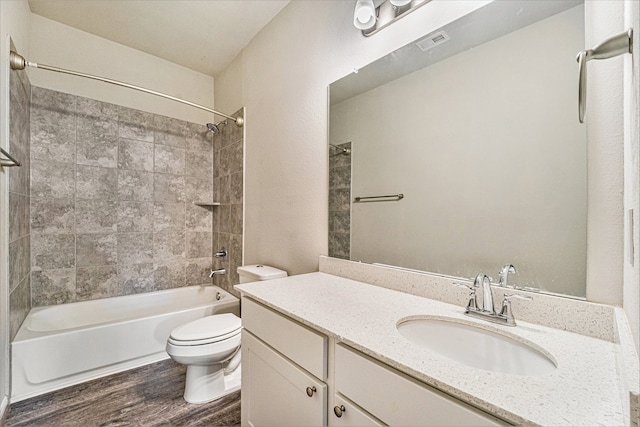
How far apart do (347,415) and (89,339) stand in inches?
81.2

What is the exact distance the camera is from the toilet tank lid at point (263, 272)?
1.88 metres

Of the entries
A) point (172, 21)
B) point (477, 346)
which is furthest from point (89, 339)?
point (172, 21)

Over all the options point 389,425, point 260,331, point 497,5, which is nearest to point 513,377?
point 389,425

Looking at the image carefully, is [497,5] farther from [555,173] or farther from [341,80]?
[341,80]

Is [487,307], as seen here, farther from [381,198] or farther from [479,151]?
[381,198]

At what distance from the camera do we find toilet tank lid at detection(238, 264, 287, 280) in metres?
1.88

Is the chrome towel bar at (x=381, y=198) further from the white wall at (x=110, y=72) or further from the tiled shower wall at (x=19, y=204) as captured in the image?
the white wall at (x=110, y=72)

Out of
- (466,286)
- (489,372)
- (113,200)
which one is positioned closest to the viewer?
(489,372)

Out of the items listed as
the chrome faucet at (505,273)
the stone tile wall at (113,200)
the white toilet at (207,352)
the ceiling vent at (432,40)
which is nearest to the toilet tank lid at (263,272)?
the white toilet at (207,352)

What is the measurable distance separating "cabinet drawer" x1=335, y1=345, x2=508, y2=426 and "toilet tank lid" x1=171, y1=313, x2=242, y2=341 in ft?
3.80

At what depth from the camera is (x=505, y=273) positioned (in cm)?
94

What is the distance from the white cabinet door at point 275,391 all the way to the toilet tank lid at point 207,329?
482 mm

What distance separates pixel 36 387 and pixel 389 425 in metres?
2.34

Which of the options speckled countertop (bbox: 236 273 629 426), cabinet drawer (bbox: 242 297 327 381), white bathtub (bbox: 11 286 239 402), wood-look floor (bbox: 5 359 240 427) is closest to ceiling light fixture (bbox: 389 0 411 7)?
speckled countertop (bbox: 236 273 629 426)
